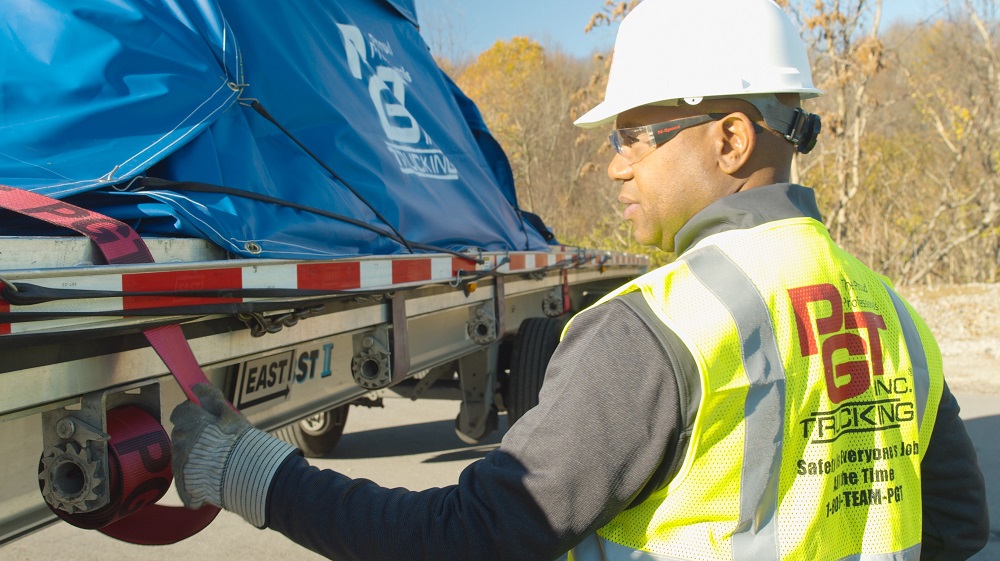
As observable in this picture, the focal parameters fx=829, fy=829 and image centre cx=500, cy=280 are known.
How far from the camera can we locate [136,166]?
7.09 feet

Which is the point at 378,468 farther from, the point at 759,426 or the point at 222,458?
the point at 759,426

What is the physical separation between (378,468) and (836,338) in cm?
457

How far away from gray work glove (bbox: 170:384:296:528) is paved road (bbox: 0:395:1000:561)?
2.76 meters

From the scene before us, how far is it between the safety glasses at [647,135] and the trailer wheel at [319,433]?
4158 millimetres

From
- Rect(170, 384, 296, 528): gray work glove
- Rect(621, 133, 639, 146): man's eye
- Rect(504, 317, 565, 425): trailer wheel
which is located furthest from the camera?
Rect(504, 317, 565, 425): trailer wheel

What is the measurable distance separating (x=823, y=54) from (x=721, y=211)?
1299cm

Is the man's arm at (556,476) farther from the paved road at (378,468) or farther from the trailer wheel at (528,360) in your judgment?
the trailer wheel at (528,360)

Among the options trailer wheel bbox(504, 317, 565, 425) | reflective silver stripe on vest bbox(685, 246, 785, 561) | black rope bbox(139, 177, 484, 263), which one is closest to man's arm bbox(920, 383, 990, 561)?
reflective silver stripe on vest bbox(685, 246, 785, 561)

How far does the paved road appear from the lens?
4.09 meters

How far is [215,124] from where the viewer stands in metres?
2.51

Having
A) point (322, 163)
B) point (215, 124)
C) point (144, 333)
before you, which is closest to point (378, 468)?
point (322, 163)

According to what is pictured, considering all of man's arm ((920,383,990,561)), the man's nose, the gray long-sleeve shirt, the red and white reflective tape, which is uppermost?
the man's nose

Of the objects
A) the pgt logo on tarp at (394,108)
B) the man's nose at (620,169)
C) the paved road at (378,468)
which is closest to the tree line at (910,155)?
the paved road at (378,468)

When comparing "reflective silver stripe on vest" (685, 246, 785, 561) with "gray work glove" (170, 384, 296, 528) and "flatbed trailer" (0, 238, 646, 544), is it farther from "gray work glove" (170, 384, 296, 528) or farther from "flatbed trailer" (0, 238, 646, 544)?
"flatbed trailer" (0, 238, 646, 544)
